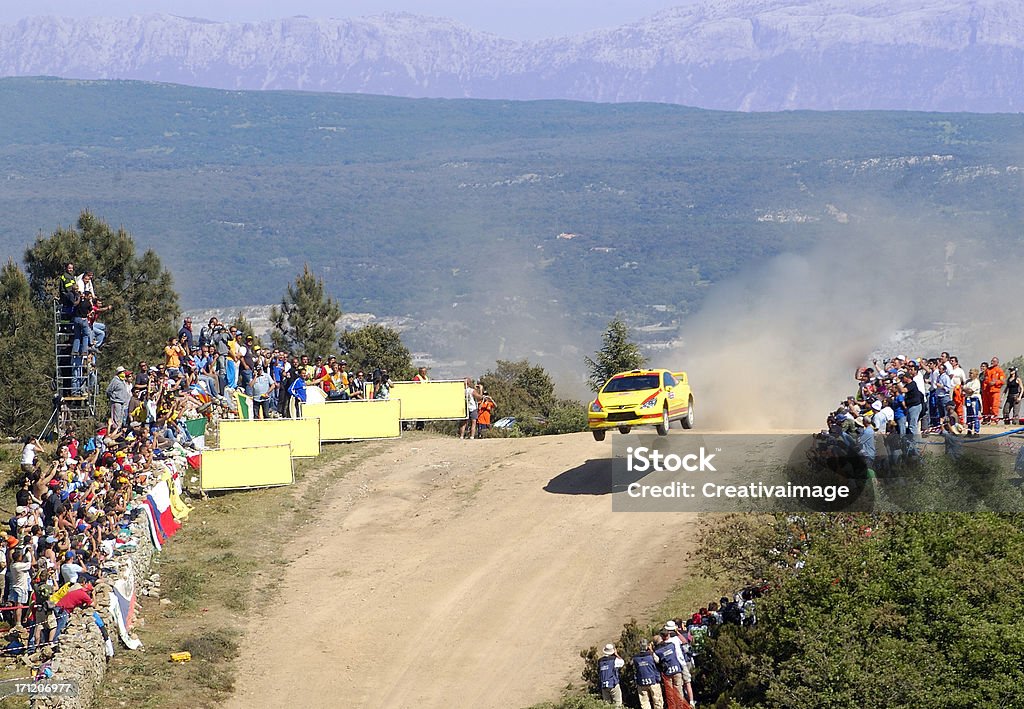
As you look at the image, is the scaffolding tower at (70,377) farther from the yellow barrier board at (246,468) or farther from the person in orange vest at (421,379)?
the person in orange vest at (421,379)

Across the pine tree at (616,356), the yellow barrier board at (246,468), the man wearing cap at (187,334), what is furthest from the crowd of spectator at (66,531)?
the pine tree at (616,356)

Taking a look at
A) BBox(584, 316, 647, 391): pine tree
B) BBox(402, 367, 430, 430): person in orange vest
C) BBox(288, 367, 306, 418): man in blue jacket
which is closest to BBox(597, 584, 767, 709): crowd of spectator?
BBox(288, 367, 306, 418): man in blue jacket

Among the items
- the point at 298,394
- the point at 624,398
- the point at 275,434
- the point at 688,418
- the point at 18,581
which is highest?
the point at 298,394

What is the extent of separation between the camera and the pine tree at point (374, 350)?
8019 cm

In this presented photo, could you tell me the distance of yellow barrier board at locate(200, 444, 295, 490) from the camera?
114 feet

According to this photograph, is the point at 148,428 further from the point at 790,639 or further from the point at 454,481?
the point at 790,639

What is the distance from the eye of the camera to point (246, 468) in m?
35.4

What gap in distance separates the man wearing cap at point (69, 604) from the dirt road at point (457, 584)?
9.57ft

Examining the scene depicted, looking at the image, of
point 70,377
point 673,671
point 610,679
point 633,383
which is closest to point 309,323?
point 70,377

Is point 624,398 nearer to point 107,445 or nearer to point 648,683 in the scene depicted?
point 107,445

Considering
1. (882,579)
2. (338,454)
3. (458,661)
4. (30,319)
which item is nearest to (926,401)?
(882,579)

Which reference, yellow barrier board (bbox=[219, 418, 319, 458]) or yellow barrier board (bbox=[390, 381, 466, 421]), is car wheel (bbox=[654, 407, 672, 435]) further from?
yellow barrier board (bbox=[219, 418, 319, 458])

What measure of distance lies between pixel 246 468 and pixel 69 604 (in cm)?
1207

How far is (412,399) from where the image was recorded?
141 ft
